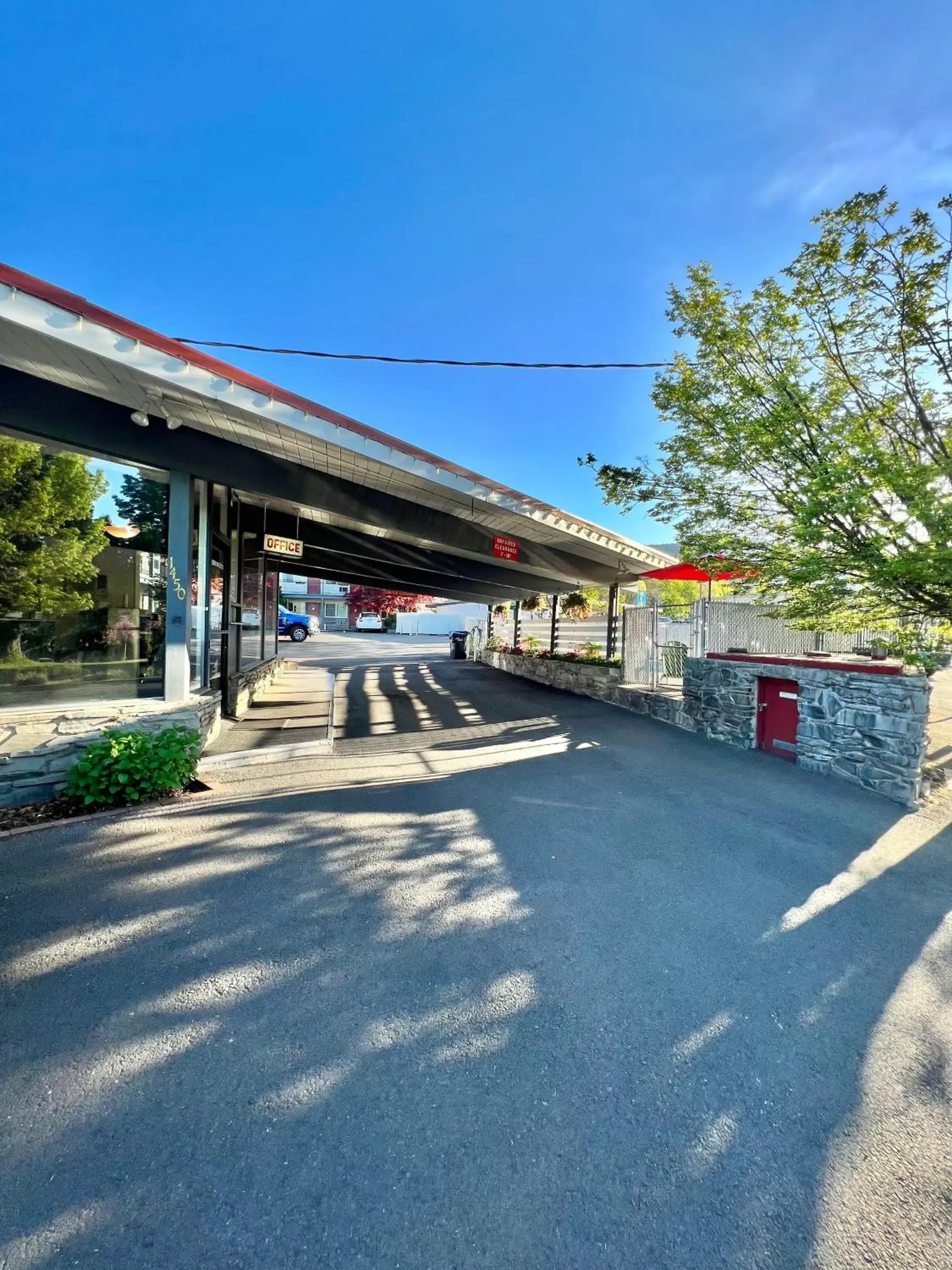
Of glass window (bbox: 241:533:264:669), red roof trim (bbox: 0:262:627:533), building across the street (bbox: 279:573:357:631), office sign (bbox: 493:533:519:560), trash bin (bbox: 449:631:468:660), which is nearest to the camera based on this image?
red roof trim (bbox: 0:262:627:533)

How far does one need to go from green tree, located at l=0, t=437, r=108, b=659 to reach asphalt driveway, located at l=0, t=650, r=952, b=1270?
2092mm

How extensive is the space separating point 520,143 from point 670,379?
4055 mm

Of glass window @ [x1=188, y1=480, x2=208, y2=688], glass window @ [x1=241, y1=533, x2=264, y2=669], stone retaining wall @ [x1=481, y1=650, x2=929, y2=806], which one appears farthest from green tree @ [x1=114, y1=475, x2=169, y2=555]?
stone retaining wall @ [x1=481, y1=650, x2=929, y2=806]

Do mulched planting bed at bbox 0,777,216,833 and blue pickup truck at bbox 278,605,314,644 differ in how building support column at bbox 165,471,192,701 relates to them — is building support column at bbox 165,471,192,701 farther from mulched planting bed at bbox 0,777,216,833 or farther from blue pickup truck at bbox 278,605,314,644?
blue pickup truck at bbox 278,605,314,644

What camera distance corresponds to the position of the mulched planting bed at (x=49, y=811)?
3783 mm

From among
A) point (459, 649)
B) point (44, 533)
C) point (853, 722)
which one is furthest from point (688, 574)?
point (459, 649)

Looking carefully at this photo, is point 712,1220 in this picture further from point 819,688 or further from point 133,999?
point 819,688

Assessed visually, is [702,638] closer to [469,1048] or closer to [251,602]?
[469,1048]

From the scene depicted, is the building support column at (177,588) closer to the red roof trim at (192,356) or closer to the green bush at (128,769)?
the green bush at (128,769)

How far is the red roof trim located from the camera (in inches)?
138

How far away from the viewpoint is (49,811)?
400 cm

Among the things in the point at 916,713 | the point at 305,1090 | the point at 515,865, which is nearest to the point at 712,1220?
the point at 305,1090

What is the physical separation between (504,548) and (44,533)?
662 centimetres

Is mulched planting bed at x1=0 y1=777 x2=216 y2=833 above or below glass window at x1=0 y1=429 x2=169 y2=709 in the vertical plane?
below
